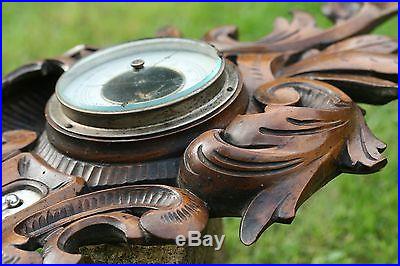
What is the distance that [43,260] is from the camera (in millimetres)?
733

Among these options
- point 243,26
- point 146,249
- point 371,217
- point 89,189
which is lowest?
point 371,217

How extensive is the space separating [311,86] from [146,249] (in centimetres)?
36

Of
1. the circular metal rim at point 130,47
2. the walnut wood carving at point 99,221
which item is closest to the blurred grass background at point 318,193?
the circular metal rim at point 130,47

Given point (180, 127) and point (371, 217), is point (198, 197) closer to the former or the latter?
point (180, 127)

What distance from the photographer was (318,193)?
6.49ft

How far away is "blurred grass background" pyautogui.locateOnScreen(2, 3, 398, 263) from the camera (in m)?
1.79

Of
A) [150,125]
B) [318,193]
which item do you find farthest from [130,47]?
[318,193]

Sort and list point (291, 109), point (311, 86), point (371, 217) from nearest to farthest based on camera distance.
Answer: point (291, 109), point (311, 86), point (371, 217)

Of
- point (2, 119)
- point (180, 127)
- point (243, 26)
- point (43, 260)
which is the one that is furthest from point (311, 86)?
point (243, 26)

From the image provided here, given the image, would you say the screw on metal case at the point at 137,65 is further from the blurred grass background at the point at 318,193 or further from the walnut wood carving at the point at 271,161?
the blurred grass background at the point at 318,193

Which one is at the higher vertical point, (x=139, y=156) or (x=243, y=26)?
(x=139, y=156)

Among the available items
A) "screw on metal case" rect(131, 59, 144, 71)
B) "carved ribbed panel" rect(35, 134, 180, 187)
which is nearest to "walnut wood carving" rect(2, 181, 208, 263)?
"carved ribbed panel" rect(35, 134, 180, 187)

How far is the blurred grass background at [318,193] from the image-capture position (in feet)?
5.87

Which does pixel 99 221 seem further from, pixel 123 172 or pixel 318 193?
pixel 318 193
